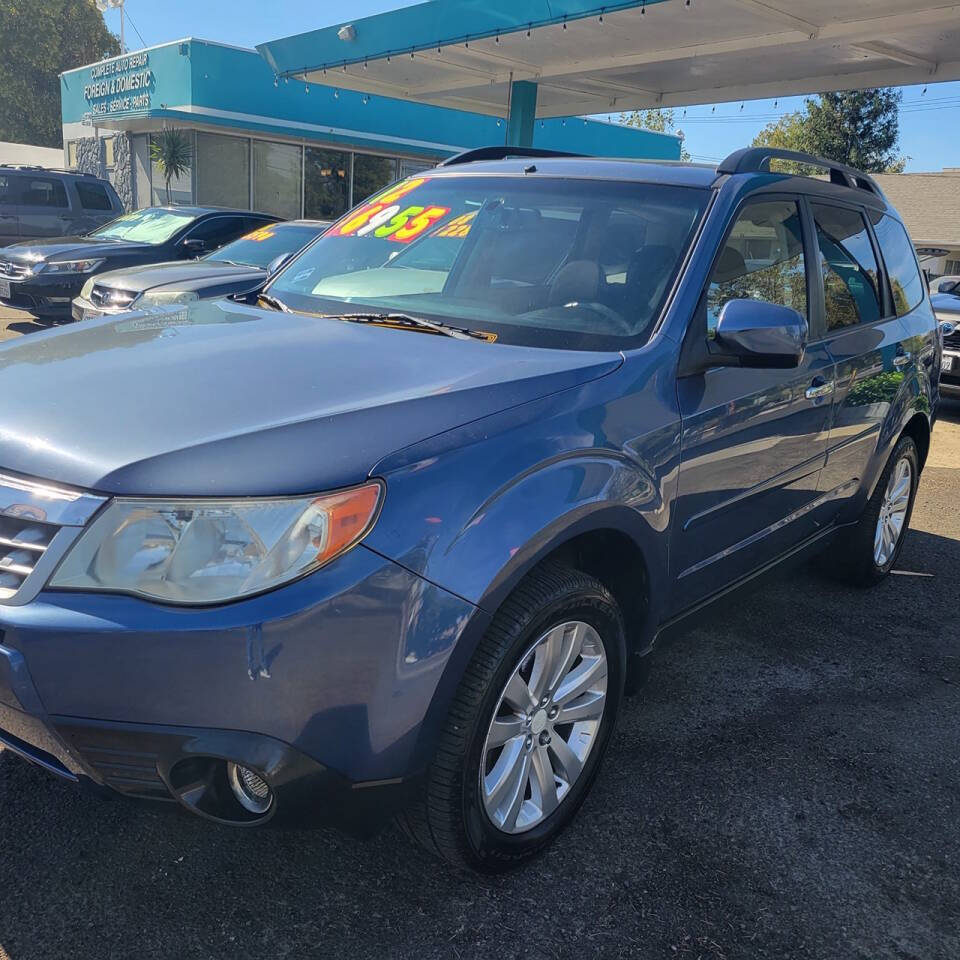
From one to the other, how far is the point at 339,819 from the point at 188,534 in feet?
2.26

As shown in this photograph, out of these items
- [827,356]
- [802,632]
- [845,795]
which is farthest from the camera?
[802,632]

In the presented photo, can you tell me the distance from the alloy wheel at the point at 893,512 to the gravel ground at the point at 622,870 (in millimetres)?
1337

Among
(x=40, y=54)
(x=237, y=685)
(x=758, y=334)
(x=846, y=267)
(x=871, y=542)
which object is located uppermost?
(x=40, y=54)

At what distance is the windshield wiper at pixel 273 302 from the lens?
10.4ft

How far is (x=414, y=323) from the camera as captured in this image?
2818 mm

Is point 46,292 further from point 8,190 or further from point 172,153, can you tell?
point 172,153

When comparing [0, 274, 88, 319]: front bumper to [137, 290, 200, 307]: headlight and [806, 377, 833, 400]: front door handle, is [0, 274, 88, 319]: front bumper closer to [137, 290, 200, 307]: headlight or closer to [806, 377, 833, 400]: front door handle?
[137, 290, 200, 307]: headlight

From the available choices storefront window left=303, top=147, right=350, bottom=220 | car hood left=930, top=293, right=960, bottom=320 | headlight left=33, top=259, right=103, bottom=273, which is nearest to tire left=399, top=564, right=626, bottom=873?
car hood left=930, top=293, right=960, bottom=320

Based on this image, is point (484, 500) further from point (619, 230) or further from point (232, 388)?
point (619, 230)

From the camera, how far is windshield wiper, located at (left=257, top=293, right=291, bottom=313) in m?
3.18

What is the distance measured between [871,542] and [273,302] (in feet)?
9.70

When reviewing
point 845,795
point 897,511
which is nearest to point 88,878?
point 845,795

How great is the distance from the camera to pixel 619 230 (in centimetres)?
302

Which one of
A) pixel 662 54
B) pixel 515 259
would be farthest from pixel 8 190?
pixel 515 259
